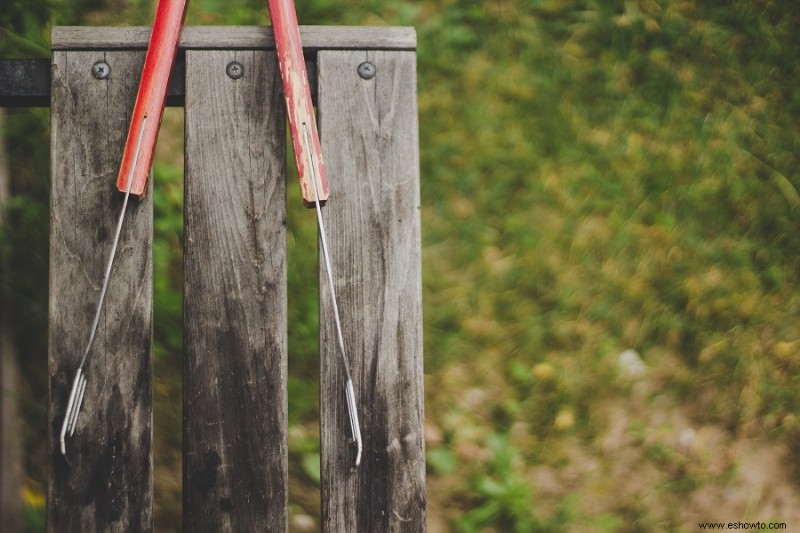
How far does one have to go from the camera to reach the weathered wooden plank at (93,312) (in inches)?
44.3

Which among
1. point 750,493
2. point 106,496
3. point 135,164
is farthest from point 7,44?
point 750,493

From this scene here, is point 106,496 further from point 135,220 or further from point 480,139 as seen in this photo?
point 480,139

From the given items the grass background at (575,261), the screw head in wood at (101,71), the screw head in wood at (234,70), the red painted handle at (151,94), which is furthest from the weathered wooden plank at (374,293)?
the grass background at (575,261)

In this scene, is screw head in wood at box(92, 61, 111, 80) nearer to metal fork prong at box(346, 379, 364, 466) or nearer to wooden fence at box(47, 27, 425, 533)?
wooden fence at box(47, 27, 425, 533)

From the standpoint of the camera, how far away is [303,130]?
113 centimetres

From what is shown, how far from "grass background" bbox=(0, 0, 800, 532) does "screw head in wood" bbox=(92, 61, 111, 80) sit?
2.69ft

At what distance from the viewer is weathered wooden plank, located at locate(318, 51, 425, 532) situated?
45.1 inches

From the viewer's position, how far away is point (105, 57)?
3.94 ft

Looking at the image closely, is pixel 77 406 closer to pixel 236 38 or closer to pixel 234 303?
pixel 234 303

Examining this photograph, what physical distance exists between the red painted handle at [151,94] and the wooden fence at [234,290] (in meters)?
0.05

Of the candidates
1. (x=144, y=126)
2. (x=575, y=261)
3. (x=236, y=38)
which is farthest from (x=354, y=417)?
(x=575, y=261)

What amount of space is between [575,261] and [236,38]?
128 cm

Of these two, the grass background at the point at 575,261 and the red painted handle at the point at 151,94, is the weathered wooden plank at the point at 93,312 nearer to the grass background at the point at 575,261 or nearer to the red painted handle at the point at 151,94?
the red painted handle at the point at 151,94

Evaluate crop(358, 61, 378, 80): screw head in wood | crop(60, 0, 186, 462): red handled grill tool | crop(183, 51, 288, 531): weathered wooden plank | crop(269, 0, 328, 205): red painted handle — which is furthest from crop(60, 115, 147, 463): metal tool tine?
crop(358, 61, 378, 80): screw head in wood
